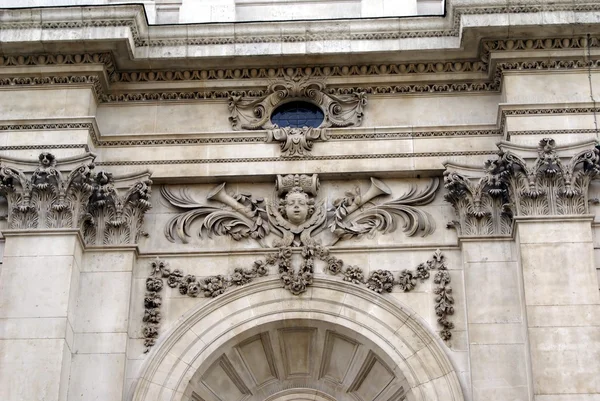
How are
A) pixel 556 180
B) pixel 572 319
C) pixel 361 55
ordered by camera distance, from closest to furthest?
pixel 572 319
pixel 556 180
pixel 361 55

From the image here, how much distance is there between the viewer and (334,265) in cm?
2258

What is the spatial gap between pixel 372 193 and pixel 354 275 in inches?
70.6

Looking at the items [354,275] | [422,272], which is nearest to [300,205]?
[354,275]

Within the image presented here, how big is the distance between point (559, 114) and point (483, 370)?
5.21 metres

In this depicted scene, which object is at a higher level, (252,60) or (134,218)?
(252,60)

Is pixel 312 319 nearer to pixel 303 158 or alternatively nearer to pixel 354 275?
pixel 354 275

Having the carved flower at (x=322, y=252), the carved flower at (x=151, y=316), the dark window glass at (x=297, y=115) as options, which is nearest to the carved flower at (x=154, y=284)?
the carved flower at (x=151, y=316)

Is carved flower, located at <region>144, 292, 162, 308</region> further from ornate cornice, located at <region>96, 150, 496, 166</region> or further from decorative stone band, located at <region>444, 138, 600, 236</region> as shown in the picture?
decorative stone band, located at <region>444, 138, 600, 236</region>

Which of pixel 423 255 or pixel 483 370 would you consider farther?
pixel 423 255

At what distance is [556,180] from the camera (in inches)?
872

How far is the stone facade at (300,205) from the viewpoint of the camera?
70.6 feet

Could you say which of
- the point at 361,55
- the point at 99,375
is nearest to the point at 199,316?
the point at 99,375

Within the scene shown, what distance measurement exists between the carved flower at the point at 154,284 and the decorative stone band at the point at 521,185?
5603 millimetres

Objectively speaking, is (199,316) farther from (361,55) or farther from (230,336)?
(361,55)
